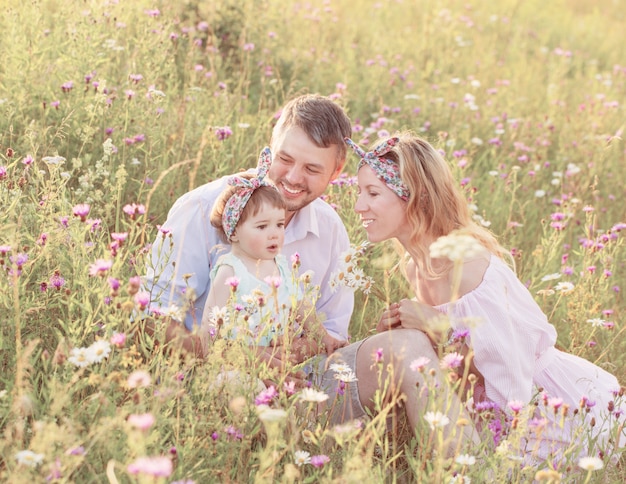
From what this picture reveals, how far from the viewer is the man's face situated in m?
3.27

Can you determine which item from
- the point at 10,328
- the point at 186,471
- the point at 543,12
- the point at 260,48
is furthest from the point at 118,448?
the point at 543,12

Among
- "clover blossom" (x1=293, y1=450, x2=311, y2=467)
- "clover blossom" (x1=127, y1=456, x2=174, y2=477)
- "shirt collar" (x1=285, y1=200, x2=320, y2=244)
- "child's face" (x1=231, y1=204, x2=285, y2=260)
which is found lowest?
"clover blossom" (x1=293, y1=450, x2=311, y2=467)

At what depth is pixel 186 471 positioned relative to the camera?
82.0 inches

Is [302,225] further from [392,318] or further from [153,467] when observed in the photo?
[153,467]

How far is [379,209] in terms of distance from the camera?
3.21 metres

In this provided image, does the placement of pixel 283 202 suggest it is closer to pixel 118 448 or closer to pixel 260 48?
pixel 118 448

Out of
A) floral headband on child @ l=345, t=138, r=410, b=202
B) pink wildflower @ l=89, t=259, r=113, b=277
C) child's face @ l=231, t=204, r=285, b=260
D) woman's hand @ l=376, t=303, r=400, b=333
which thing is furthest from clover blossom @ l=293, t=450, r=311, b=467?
floral headband on child @ l=345, t=138, r=410, b=202

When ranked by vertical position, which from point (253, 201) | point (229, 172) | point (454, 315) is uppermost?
point (253, 201)

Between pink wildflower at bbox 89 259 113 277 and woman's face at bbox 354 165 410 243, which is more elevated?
pink wildflower at bbox 89 259 113 277

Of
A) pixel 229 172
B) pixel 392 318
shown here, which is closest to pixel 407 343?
pixel 392 318

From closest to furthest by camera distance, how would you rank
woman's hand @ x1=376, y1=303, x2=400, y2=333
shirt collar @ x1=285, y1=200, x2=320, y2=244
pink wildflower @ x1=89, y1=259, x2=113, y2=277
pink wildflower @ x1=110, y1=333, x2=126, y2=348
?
pink wildflower @ x1=110, y1=333, x2=126, y2=348 → pink wildflower @ x1=89, y1=259, x2=113, y2=277 → woman's hand @ x1=376, y1=303, x2=400, y2=333 → shirt collar @ x1=285, y1=200, x2=320, y2=244

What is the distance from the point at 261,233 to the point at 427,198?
2.22 ft

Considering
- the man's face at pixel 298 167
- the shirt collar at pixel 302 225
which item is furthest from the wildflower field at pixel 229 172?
the shirt collar at pixel 302 225

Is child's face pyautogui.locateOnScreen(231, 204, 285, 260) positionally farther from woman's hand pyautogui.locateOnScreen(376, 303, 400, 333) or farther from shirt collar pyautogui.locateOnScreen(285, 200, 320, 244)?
woman's hand pyautogui.locateOnScreen(376, 303, 400, 333)
